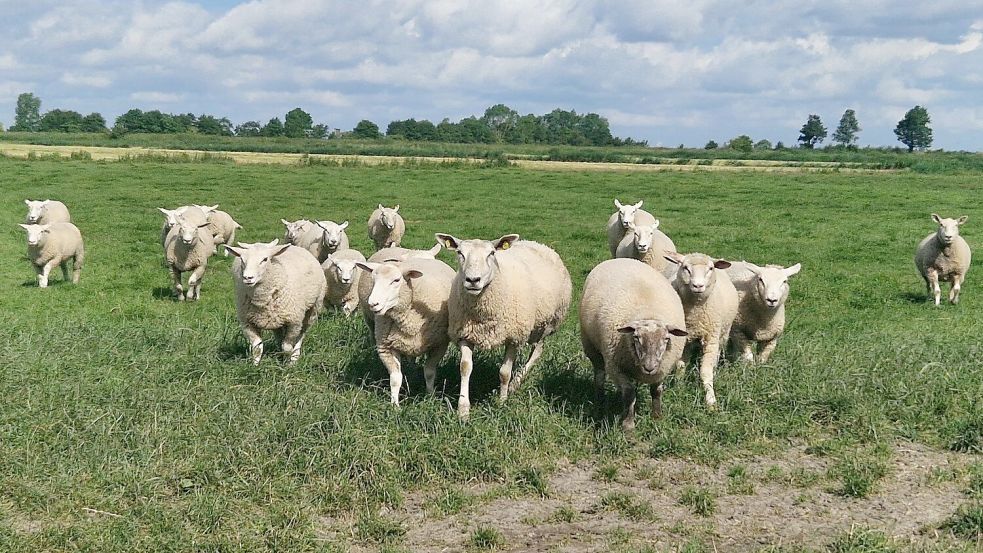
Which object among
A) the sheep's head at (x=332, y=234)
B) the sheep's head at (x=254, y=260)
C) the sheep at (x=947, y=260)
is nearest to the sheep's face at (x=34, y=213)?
the sheep's head at (x=332, y=234)

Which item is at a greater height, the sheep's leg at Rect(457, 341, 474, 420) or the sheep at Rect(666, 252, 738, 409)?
the sheep at Rect(666, 252, 738, 409)

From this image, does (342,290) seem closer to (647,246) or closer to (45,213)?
(647,246)

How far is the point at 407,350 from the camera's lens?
24.9 ft

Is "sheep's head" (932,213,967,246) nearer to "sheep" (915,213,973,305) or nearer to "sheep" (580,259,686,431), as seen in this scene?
"sheep" (915,213,973,305)

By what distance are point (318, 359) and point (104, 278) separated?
9.28 m

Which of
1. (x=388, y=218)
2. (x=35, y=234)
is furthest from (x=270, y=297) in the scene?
(x=388, y=218)

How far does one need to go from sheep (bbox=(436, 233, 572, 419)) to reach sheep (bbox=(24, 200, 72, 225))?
14.2 meters

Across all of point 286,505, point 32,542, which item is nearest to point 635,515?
point 286,505

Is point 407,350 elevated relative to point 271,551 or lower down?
elevated

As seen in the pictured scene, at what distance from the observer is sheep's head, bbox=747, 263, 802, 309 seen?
8.41 m

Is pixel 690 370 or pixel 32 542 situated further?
pixel 690 370

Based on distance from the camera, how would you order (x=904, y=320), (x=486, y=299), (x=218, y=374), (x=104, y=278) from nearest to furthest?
(x=486, y=299)
(x=218, y=374)
(x=904, y=320)
(x=104, y=278)

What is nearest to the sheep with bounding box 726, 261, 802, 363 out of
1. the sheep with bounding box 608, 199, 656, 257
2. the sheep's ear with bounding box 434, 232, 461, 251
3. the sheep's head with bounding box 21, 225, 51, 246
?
the sheep's ear with bounding box 434, 232, 461, 251

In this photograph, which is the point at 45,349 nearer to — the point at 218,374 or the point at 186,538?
the point at 218,374
